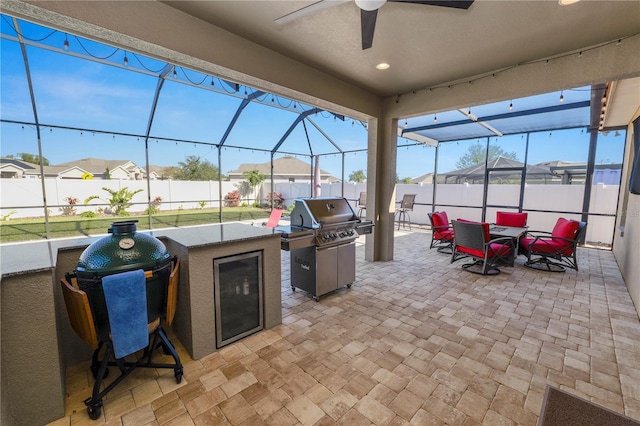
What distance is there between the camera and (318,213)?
10.7 feet

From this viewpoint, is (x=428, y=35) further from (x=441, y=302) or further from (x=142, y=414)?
(x=142, y=414)

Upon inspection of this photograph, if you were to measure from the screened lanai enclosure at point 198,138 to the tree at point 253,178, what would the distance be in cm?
316

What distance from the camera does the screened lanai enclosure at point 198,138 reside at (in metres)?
4.27

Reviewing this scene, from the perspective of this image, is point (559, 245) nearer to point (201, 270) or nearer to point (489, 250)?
point (489, 250)

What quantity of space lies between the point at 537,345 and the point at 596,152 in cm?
613

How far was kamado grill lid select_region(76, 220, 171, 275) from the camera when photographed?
1.53 meters

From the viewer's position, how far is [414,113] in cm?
430

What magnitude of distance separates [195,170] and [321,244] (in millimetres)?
13254

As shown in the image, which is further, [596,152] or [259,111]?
[259,111]

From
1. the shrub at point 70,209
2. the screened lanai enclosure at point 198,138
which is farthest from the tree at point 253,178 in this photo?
the shrub at point 70,209

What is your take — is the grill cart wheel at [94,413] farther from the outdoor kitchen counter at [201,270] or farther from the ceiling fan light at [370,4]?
the ceiling fan light at [370,4]

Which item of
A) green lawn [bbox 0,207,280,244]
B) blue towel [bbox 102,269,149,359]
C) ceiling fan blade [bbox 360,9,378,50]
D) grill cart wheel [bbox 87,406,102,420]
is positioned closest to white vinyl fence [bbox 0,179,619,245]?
green lawn [bbox 0,207,280,244]

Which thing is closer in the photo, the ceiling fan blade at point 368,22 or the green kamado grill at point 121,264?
the green kamado grill at point 121,264

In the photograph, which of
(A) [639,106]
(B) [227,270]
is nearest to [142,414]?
(B) [227,270]
